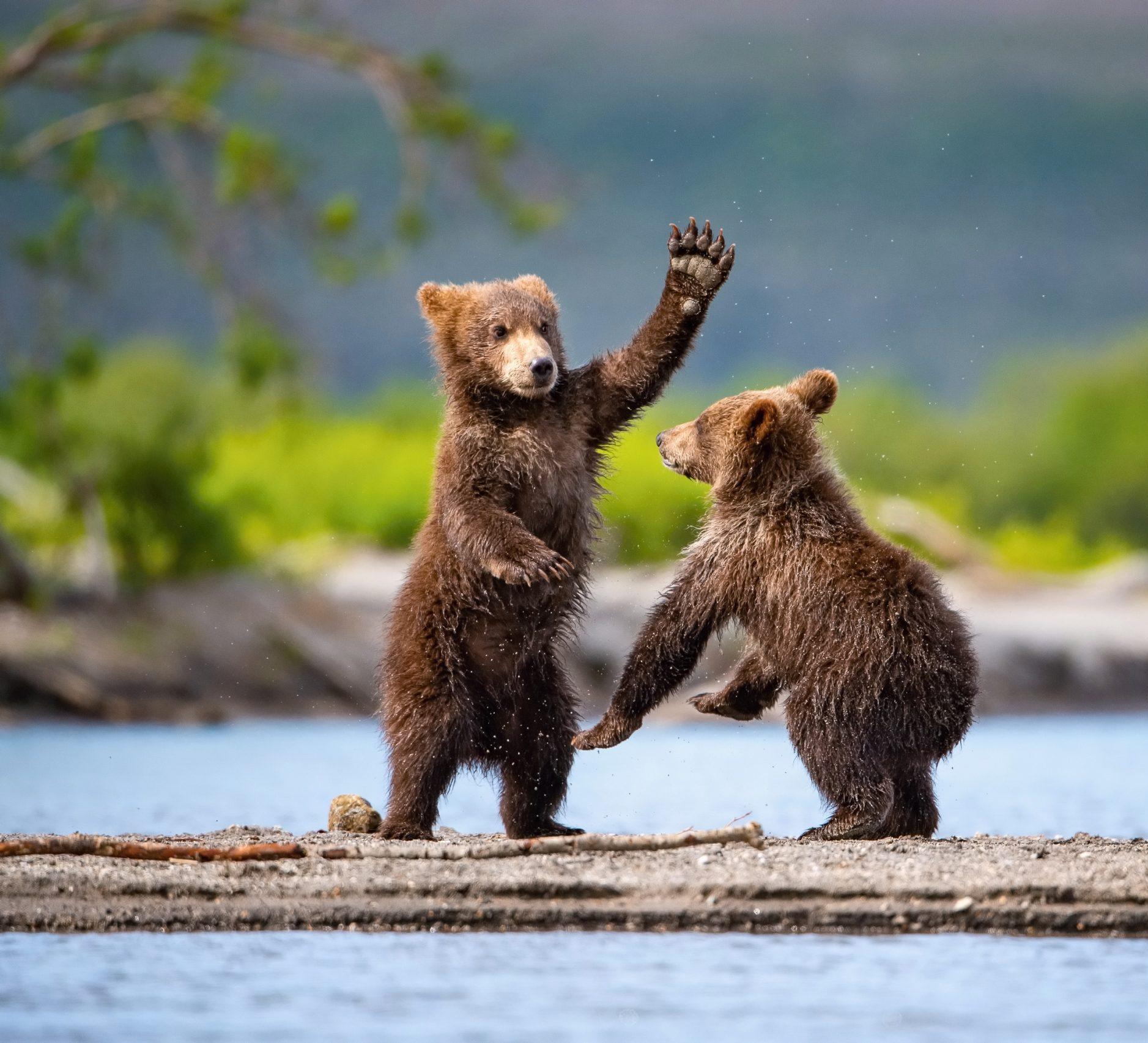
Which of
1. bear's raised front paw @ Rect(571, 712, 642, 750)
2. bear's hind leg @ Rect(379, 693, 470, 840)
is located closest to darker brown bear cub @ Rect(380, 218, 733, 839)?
bear's hind leg @ Rect(379, 693, 470, 840)

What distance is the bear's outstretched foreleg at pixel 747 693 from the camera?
711cm

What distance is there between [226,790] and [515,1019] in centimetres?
580

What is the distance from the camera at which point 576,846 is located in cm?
615

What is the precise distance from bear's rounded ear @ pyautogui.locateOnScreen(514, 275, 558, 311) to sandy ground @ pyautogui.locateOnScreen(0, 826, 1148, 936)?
2210 millimetres

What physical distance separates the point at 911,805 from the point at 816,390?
1686 millimetres

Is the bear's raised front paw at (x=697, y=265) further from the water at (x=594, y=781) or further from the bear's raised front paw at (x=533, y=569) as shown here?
the water at (x=594, y=781)

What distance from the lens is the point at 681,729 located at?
53.4ft

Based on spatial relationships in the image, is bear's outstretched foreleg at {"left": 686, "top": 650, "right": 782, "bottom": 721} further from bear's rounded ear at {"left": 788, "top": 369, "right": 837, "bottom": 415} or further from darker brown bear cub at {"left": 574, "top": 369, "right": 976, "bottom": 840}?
bear's rounded ear at {"left": 788, "top": 369, "right": 837, "bottom": 415}

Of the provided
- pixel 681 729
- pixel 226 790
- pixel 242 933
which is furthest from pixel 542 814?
pixel 681 729

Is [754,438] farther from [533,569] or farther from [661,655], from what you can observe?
[533,569]

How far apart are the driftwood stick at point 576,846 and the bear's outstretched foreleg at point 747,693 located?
3.26 feet

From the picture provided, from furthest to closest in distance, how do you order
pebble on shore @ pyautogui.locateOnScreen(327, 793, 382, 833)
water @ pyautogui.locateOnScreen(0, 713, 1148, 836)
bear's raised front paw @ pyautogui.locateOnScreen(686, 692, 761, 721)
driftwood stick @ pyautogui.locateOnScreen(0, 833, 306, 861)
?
water @ pyautogui.locateOnScreen(0, 713, 1148, 836) < pebble on shore @ pyautogui.locateOnScreen(327, 793, 382, 833) < bear's raised front paw @ pyautogui.locateOnScreen(686, 692, 761, 721) < driftwood stick @ pyautogui.locateOnScreen(0, 833, 306, 861)

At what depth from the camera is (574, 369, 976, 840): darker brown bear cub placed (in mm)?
6613

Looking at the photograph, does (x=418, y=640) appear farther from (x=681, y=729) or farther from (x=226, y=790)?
(x=681, y=729)
